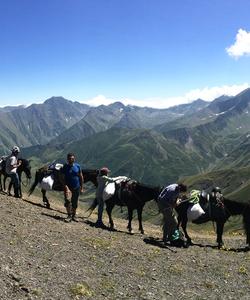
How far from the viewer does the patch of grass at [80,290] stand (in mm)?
14523

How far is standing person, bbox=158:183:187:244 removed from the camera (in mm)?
23344

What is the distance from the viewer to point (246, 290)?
1819 centimetres

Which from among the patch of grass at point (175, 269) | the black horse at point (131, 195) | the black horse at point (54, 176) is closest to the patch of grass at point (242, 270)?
the patch of grass at point (175, 269)

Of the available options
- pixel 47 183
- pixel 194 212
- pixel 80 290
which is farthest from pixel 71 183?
pixel 80 290

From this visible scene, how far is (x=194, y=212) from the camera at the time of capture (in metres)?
24.7

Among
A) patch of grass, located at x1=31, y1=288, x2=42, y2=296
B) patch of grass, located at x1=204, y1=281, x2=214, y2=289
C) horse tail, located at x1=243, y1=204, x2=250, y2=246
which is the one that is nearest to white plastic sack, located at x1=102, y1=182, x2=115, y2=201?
horse tail, located at x1=243, y1=204, x2=250, y2=246

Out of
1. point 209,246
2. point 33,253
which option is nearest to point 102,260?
point 33,253

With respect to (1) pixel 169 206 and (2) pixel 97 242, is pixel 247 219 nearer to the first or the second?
(1) pixel 169 206

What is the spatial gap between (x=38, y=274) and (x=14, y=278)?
1.11 m

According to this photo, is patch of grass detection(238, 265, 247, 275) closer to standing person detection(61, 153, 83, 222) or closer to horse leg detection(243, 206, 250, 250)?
horse leg detection(243, 206, 250, 250)

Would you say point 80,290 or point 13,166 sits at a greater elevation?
point 13,166

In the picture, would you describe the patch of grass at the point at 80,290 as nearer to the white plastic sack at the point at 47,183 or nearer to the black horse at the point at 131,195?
the black horse at the point at 131,195

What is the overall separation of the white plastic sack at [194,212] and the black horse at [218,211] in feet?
0.80

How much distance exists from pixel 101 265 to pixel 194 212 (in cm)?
833
